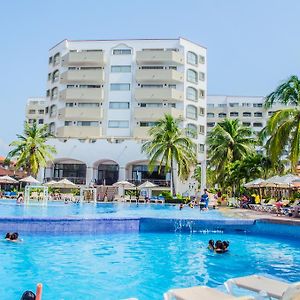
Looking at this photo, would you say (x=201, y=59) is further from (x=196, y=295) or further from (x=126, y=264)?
(x=196, y=295)

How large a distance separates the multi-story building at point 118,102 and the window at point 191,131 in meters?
0.14

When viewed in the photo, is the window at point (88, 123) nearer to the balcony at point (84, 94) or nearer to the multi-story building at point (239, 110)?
the balcony at point (84, 94)

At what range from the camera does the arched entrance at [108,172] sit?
163 ft

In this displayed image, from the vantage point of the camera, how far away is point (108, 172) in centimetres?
4988

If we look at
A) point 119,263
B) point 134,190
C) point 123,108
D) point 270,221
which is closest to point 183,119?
point 123,108

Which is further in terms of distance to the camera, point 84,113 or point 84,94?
point 84,94

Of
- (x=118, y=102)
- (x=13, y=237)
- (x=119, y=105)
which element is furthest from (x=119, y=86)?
(x=13, y=237)

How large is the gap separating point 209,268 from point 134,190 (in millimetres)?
35731

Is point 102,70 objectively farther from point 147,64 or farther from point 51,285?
point 51,285

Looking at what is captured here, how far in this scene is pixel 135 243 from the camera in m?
13.6

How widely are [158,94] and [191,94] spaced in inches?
215

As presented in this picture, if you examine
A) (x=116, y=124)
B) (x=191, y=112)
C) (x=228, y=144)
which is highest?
(x=191, y=112)

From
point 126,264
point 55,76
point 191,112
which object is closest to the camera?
point 126,264

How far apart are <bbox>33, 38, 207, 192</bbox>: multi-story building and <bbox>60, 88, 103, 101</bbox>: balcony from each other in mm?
91
